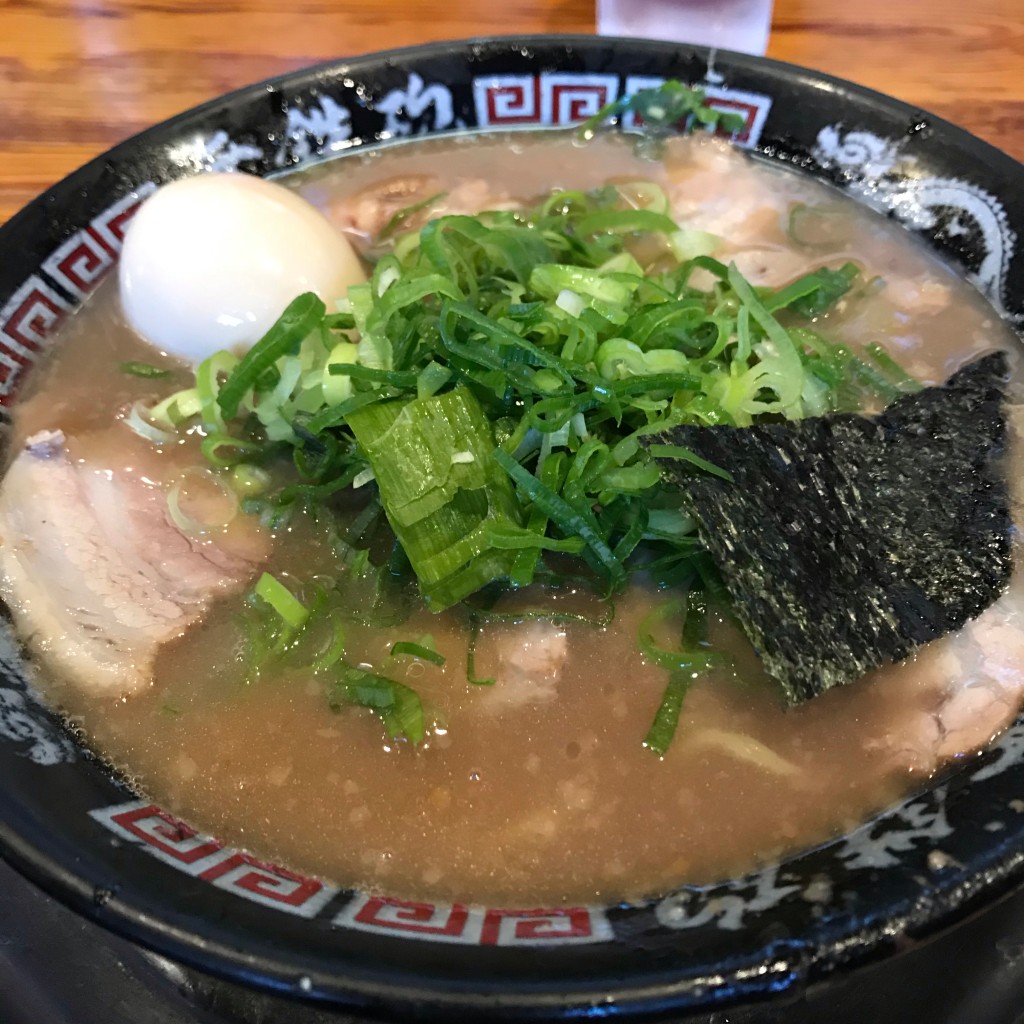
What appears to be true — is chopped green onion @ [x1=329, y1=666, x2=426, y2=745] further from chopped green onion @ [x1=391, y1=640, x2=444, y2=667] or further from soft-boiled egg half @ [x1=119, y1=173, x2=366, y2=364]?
soft-boiled egg half @ [x1=119, y1=173, x2=366, y2=364]

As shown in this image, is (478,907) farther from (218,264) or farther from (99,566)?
(218,264)

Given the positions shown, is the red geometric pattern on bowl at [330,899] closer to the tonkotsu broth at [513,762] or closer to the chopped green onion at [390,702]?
the tonkotsu broth at [513,762]

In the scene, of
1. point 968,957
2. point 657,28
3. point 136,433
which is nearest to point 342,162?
point 136,433

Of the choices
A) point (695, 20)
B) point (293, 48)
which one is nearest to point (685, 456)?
point (695, 20)

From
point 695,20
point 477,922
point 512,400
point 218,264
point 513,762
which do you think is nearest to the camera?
point 477,922

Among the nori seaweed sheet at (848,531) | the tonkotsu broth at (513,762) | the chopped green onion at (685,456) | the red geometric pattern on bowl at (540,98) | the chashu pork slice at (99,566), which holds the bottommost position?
the tonkotsu broth at (513,762)

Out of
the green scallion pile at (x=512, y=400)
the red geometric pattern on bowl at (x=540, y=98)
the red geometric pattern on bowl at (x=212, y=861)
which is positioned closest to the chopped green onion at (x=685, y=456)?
the green scallion pile at (x=512, y=400)

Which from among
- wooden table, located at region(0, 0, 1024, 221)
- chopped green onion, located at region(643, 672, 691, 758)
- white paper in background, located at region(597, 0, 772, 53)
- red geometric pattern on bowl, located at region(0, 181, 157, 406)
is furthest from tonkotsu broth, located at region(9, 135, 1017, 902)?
white paper in background, located at region(597, 0, 772, 53)
